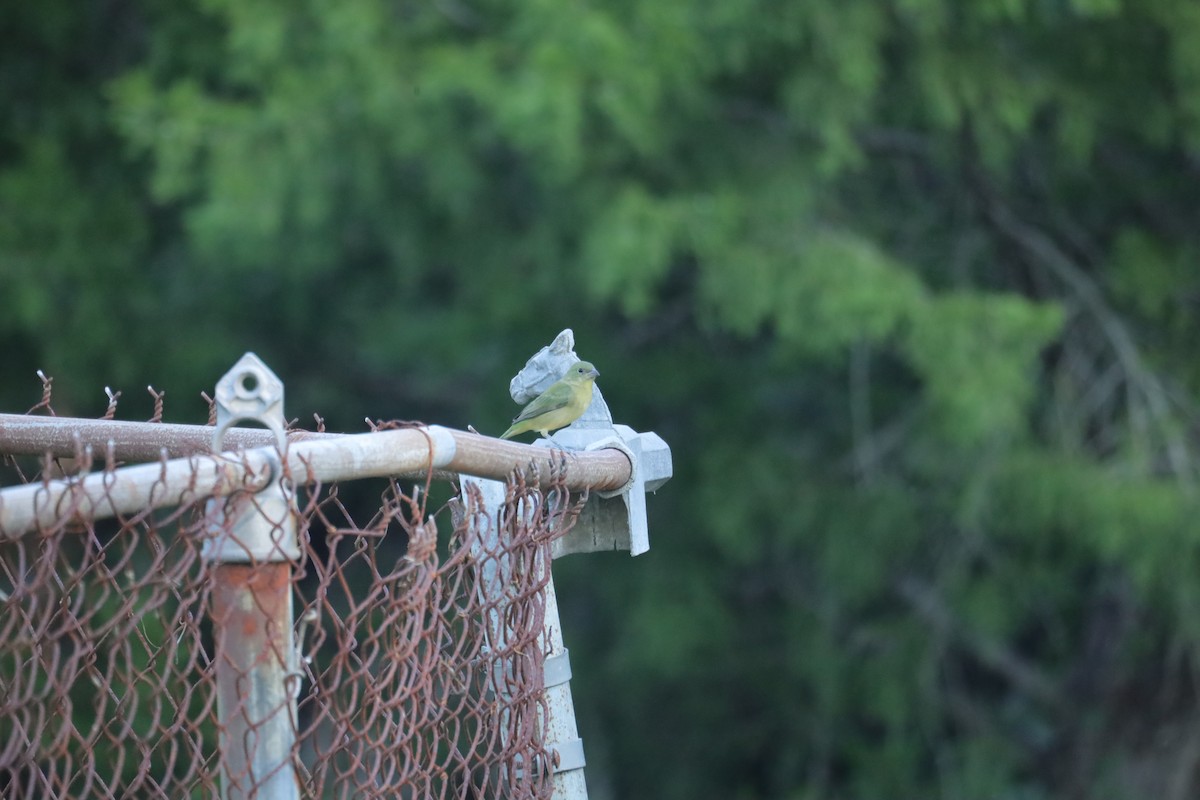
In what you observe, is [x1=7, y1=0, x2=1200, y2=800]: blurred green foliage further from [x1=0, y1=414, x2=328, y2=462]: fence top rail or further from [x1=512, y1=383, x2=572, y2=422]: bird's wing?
[x1=0, y1=414, x2=328, y2=462]: fence top rail

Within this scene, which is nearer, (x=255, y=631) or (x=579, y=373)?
(x=255, y=631)

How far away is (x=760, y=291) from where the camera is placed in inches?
240

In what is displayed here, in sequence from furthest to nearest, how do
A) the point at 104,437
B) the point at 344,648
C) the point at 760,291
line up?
1. the point at 760,291
2. the point at 104,437
3. the point at 344,648

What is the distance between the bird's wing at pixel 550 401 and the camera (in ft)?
11.7

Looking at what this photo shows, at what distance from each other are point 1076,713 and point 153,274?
227 inches

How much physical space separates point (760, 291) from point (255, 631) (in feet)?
15.2

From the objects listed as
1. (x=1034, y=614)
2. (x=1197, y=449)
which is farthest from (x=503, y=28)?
(x=1034, y=614)

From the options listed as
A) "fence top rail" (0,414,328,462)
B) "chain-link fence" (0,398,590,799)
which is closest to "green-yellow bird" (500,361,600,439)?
"chain-link fence" (0,398,590,799)

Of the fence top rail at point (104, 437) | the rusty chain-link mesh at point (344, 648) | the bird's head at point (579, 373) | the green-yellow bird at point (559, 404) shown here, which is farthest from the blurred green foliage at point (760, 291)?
the rusty chain-link mesh at point (344, 648)

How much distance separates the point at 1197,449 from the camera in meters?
6.68

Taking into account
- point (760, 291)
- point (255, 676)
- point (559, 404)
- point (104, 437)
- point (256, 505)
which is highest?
point (760, 291)

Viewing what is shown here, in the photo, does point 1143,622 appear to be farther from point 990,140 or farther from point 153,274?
point 153,274

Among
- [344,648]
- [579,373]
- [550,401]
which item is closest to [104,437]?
[344,648]

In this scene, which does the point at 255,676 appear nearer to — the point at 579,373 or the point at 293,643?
the point at 293,643
